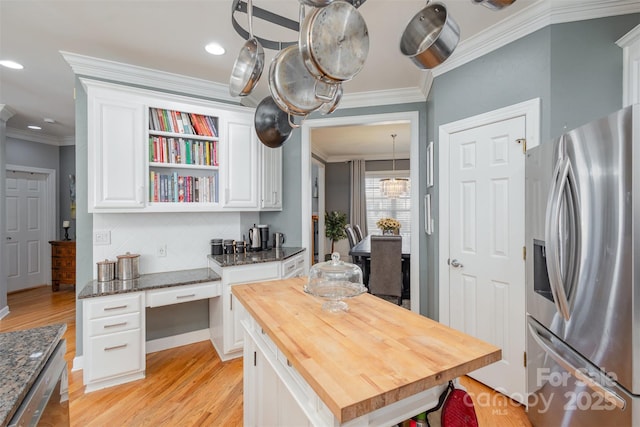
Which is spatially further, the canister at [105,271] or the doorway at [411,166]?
the doorway at [411,166]

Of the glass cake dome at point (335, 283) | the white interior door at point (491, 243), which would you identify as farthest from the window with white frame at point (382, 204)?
the glass cake dome at point (335, 283)

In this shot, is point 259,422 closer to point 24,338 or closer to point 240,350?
point 24,338

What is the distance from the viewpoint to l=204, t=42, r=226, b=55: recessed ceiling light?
7.92 ft

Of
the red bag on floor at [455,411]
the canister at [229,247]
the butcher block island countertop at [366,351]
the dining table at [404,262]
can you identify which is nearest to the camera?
the butcher block island countertop at [366,351]

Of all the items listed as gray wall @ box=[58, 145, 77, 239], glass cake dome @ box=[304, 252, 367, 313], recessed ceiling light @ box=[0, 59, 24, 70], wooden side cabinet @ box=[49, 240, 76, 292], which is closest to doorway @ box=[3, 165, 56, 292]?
gray wall @ box=[58, 145, 77, 239]

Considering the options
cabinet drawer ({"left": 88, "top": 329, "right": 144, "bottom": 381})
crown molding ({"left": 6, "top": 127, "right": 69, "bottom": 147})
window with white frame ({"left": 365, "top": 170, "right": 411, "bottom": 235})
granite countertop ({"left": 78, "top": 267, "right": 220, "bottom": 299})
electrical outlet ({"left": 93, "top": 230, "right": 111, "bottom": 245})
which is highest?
crown molding ({"left": 6, "top": 127, "right": 69, "bottom": 147})

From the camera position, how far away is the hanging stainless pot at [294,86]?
1431mm

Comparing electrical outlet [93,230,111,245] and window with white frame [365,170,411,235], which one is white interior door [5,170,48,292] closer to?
electrical outlet [93,230,111,245]

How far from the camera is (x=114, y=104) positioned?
249 cm

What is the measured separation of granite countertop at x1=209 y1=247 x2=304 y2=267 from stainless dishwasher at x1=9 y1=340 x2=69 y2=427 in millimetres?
1512

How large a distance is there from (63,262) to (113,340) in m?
3.81

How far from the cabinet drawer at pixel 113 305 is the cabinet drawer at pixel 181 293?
99 millimetres

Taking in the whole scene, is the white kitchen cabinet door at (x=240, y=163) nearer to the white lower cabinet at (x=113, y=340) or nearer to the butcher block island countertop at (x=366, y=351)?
the white lower cabinet at (x=113, y=340)

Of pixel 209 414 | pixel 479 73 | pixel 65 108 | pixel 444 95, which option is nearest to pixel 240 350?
pixel 209 414
